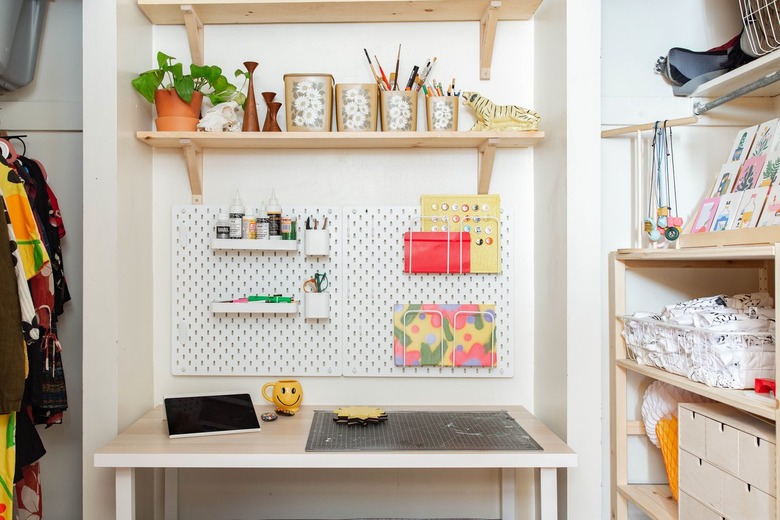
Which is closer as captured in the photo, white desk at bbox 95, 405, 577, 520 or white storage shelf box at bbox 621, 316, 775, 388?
white storage shelf box at bbox 621, 316, 775, 388

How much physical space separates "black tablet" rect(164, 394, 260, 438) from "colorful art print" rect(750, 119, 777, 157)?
1583mm

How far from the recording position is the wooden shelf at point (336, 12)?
1.76m

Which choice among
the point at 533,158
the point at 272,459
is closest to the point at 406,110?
the point at 533,158

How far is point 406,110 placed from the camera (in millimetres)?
1771

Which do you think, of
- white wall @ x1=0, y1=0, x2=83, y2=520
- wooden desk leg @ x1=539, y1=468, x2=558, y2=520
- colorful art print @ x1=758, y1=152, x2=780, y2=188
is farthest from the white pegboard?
colorful art print @ x1=758, y1=152, x2=780, y2=188

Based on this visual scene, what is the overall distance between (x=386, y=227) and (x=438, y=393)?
0.59 m

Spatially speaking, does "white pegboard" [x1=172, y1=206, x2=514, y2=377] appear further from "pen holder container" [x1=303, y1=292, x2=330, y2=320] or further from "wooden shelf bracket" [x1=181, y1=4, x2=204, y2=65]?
"wooden shelf bracket" [x1=181, y1=4, x2=204, y2=65]

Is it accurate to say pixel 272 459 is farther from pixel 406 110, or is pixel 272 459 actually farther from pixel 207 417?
pixel 406 110

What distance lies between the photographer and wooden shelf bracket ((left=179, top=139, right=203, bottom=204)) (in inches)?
71.6

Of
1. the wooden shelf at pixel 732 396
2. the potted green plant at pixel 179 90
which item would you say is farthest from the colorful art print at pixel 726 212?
the potted green plant at pixel 179 90

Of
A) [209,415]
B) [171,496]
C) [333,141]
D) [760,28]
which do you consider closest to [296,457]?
[209,415]

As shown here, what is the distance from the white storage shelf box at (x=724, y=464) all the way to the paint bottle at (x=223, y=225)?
4.66 feet

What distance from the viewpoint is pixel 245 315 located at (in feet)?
6.22

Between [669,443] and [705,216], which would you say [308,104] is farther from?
[669,443]
